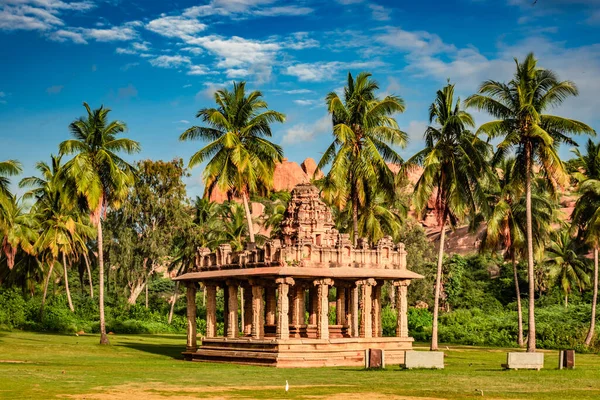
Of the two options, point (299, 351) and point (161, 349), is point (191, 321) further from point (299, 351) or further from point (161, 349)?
point (299, 351)

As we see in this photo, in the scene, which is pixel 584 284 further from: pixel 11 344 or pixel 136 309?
pixel 11 344

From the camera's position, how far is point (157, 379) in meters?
28.8

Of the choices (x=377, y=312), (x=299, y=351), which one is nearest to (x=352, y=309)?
(x=377, y=312)

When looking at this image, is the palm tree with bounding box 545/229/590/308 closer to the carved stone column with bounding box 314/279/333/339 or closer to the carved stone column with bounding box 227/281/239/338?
the carved stone column with bounding box 227/281/239/338

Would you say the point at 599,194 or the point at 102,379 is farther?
the point at 599,194

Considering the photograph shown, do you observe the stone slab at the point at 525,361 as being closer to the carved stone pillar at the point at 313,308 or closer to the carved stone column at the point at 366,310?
the carved stone column at the point at 366,310

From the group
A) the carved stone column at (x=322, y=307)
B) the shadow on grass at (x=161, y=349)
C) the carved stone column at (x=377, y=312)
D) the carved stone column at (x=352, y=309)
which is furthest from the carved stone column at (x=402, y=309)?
the shadow on grass at (x=161, y=349)

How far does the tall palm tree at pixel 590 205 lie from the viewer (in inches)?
1999

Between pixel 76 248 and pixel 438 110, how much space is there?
123 feet

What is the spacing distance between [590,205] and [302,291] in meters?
22.5

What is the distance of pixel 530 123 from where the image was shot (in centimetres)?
4128

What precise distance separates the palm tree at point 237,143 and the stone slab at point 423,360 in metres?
16.9

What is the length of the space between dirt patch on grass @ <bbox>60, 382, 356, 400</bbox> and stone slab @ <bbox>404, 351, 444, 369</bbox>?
22.4 feet

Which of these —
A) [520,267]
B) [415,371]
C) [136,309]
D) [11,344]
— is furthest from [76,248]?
[415,371]
